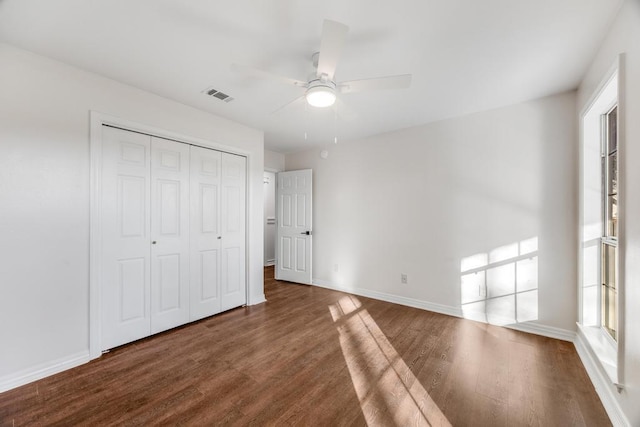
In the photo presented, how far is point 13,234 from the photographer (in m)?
1.91

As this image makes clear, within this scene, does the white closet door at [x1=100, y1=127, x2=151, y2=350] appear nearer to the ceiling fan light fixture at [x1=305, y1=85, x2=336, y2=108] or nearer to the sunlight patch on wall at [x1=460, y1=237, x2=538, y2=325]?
the ceiling fan light fixture at [x1=305, y1=85, x2=336, y2=108]

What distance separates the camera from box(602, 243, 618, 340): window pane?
6.77 feet

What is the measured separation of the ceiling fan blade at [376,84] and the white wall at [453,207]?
1.88 m

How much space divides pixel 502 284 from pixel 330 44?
306 cm

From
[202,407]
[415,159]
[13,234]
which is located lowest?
[202,407]

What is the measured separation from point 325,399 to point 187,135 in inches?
114

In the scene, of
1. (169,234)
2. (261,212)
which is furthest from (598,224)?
(169,234)

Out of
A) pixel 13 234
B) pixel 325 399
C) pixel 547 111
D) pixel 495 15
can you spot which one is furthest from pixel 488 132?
pixel 13 234

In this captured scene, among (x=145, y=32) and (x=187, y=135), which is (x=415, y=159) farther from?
(x=145, y=32)

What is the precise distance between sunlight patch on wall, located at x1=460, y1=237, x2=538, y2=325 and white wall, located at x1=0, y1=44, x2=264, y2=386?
3952 millimetres

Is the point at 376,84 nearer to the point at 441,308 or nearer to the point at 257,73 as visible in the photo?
the point at 257,73

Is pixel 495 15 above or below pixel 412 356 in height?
above

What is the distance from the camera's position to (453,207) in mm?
3293

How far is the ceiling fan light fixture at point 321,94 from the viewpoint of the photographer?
1832 mm
